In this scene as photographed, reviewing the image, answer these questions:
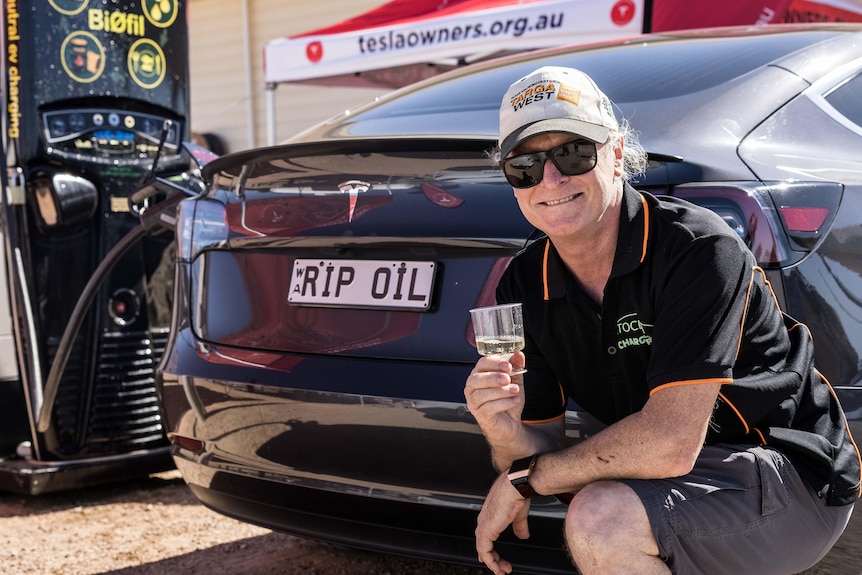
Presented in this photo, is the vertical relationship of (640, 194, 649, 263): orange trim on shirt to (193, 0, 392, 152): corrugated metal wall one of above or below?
below

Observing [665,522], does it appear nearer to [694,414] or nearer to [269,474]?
[694,414]

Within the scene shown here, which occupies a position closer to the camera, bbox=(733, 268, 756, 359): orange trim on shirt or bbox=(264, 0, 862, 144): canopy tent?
bbox=(733, 268, 756, 359): orange trim on shirt

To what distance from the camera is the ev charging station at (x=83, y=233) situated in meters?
3.78

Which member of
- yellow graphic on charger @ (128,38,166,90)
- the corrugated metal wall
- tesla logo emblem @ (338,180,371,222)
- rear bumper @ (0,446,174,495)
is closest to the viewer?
tesla logo emblem @ (338,180,371,222)

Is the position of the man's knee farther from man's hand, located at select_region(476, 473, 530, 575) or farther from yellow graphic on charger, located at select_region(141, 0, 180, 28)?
yellow graphic on charger, located at select_region(141, 0, 180, 28)

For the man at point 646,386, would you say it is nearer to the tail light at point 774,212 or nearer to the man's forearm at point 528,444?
the man's forearm at point 528,444

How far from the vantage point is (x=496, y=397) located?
1.84 m

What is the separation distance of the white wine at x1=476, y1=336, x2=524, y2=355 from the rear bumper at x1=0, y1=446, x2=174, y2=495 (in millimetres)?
2506

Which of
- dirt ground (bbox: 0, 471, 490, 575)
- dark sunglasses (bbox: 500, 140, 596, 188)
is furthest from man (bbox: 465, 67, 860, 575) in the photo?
A: dirt ground (bbox: 0, 471, 490, 575)

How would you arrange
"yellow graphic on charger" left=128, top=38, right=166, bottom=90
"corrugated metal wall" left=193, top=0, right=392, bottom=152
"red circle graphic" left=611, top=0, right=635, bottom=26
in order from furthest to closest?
"corrugated metal wall" left=193, top=0, right=392, bottom=152
"red circle graphic" left=611, top=0, right=635, bottom=26
"yellow graphic on charger" left=128, top=38, right=166, bottom=90

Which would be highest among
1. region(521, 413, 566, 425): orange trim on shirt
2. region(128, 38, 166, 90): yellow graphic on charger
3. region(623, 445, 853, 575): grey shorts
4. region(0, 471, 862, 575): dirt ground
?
region(128, 38, 166, 90): yellow graphic on charger

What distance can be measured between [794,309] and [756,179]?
0.27m

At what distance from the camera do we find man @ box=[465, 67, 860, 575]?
5.81 ft

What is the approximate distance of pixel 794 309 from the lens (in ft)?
6.65
